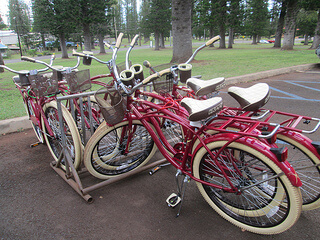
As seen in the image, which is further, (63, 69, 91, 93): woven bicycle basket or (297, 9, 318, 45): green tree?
(297, 9, 318, 45): green tree

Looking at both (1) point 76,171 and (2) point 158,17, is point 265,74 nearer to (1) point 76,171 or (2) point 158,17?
(1) point 76,171

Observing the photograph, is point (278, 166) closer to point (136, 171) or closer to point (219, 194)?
point (219, 194)

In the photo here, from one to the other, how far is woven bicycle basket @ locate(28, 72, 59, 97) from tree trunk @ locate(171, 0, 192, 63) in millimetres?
8587

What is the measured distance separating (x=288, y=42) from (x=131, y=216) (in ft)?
74.0

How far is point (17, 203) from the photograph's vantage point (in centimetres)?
238

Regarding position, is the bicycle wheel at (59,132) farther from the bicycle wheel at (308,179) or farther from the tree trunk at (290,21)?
the tree trunk at (290,21)

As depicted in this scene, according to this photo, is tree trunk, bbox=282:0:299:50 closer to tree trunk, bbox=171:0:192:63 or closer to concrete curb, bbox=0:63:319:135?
concrete curb, bbox=0:63:319:135

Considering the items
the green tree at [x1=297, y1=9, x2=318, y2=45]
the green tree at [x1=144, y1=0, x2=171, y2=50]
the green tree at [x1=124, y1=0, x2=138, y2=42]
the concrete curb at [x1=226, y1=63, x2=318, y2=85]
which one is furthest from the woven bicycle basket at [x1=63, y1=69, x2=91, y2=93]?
the green tree at [x1=124, y1=0, x2=138, y2=42]

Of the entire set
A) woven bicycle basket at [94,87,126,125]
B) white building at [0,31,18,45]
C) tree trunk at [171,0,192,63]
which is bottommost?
woven bicycle basket at [94,87,126,125]

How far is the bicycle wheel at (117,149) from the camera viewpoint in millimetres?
2502

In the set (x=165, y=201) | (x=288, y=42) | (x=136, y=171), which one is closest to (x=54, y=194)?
(x=136, y=171)

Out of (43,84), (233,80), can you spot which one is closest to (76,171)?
(43,84)

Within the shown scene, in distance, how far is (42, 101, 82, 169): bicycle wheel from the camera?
8.40 feet

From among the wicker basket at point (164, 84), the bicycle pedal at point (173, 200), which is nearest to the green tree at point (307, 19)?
the wicker basket at point (164, 84)
